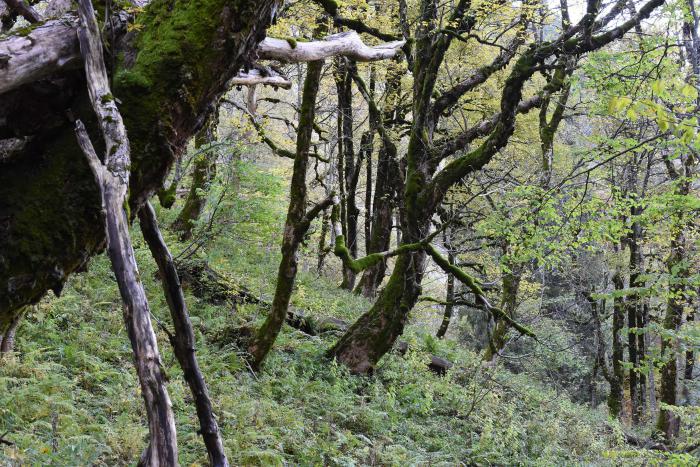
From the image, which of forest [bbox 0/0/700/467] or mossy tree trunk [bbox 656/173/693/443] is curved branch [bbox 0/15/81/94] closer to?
forest [bbox 0/0/700/467]

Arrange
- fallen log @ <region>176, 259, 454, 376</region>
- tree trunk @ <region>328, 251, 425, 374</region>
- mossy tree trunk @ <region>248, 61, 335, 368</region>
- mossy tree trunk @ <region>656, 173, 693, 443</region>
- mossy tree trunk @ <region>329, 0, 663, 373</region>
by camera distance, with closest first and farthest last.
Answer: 1. mossy tree trunk @ <region>248, 61, 335, 368</region>
2. mossy tree trunk @ <region>329, 0, 663, 373</region>
3. tree trunk @ <region>328, 251, 425, 374</region>
4. fallen log @ <region>176, 259, 454, 376</region>
5. mossy tree trunk @ <region>656, 173, 693, 443</region>

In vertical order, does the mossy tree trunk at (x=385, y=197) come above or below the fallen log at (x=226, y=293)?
above

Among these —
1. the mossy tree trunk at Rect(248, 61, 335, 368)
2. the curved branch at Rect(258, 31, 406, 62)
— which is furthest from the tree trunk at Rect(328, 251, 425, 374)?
A: the curved branch at Rect(258, 31, 406, 62)

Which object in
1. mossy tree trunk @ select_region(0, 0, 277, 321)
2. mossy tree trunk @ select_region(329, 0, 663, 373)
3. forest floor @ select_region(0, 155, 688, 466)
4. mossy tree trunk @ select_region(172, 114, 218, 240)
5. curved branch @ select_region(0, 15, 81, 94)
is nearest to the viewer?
curved branch @ select_region(0, 15, 81, 94)

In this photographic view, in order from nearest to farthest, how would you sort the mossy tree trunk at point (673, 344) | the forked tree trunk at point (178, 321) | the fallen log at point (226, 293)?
1. the forked tree trunk at point (178, 321)
2. the fallen log at point (226, 293)
3. the mossy tree trunk at point (673, 344)

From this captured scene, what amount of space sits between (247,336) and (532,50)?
→ 6.70 m

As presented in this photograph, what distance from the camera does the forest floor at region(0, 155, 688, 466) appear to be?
4.77m

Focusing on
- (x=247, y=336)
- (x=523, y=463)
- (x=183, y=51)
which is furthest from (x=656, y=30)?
(x=183, y=51)

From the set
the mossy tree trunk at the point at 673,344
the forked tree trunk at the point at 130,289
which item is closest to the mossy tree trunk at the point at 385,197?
the mossy tree trunk at the point at 673,344

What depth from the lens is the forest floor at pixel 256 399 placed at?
15.6 ft

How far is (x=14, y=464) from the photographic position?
359 centimetres

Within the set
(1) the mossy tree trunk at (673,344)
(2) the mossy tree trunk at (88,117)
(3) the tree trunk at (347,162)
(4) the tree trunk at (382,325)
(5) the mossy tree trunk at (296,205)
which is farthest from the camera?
(3) the tree trunk at (347,162)

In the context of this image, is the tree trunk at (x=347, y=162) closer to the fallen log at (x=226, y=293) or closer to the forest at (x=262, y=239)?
the forest at (x=262, y=239)

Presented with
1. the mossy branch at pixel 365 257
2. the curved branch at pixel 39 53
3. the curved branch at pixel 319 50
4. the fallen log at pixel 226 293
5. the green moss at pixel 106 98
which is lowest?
the fallen log at pixel 226 293
